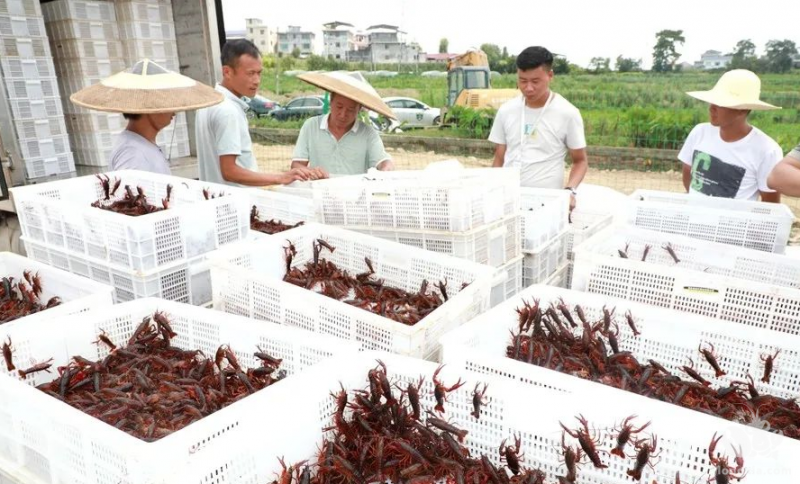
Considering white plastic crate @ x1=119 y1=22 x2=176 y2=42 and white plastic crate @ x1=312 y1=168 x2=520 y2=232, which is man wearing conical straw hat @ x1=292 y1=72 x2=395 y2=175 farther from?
white plastic crate @ x1=119 y1=22 x2=176 y2=42

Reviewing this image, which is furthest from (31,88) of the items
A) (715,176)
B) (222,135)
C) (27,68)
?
(715,176)

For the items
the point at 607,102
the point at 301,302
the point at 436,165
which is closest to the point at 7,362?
the point at 301,302

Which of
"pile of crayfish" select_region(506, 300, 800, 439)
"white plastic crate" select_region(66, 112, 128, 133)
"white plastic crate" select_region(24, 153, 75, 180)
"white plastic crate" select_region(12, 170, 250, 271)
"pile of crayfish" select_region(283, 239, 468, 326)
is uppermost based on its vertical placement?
"white plastic crate" select_region(66, 112, 128, 133)

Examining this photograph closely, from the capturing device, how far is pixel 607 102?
66.2 feet

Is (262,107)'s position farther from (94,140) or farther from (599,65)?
(94,140)

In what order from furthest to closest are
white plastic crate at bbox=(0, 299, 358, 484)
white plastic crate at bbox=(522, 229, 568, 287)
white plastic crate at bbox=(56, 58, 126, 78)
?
white plastic crate at bbox=(56, 58, 126, 78) < white plastic crate at bbox=(522, 229, 568, 287) < white plastic crate at bbox=(0, 299, 358, 484)

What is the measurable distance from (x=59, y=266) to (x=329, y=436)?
2.45 meters

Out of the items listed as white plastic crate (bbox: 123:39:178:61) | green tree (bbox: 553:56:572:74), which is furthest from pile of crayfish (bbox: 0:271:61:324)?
green tree (bbox: 553:56:572:74)

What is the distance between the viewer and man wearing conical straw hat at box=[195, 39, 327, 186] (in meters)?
4.55

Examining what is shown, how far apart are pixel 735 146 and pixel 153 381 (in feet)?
14.7

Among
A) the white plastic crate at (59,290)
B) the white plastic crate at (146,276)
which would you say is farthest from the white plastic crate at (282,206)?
the white plastic crate at (59,290)

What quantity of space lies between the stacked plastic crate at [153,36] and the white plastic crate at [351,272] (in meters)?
4.24

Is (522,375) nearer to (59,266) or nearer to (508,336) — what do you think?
(508,336)

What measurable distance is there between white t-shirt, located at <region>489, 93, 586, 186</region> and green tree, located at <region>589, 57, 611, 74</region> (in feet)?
76.6
